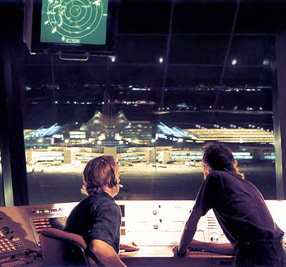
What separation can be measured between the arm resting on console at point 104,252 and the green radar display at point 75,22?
131 cm

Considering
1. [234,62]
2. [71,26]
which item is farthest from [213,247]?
[234,62]

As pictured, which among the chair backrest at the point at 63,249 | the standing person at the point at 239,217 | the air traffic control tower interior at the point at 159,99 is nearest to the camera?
the chair backrest at the point at 63,249

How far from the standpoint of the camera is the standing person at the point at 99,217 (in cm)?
152

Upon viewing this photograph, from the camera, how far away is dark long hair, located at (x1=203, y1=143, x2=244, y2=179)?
76.2 inches

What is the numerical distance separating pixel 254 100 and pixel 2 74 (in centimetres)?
483

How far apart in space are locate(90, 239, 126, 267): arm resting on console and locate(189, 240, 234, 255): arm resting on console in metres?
0.62

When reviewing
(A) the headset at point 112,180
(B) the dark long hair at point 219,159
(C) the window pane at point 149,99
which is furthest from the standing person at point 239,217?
(C) the window pane at point 149,99

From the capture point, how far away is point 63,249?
58.2 inches

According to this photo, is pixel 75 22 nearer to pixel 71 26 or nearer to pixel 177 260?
pixel 71 26

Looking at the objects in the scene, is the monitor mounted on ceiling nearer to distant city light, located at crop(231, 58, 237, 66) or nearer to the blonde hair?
the blonde hair

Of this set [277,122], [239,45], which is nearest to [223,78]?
[239,45]

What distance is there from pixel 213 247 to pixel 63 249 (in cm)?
87

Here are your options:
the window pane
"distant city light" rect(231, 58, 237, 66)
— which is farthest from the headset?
"distant city light" rect(231, 58, 237, 66)

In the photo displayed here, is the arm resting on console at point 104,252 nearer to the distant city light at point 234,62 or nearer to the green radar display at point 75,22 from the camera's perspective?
the green radar display at point 75,22
